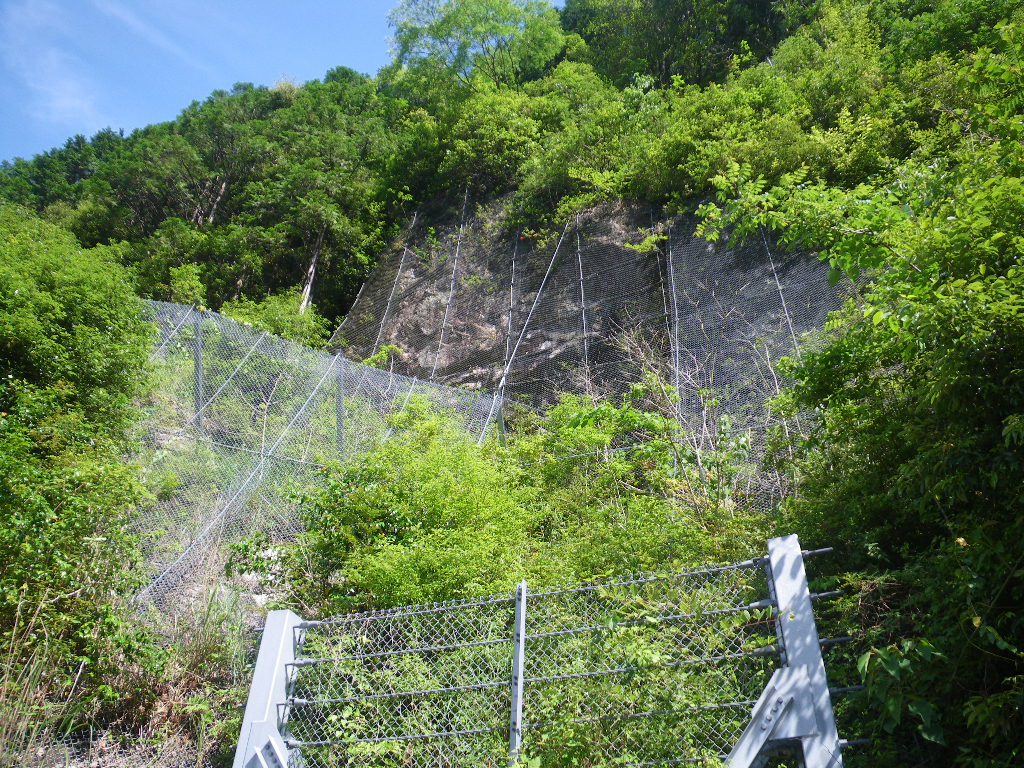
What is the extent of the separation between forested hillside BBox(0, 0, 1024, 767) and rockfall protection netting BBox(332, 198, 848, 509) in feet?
1.61

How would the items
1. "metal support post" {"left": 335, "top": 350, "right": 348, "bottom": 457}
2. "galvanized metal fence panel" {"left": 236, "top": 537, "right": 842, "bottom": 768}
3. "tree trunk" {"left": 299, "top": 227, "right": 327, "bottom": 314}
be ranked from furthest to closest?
"tree trunk" {"left": 299, "top": 227, "right": 327, "bottom": 314}
"metal support post" {"left": 335, "top": 350, "right": 348, "bottom": 457}
"galvanized metal fence panel" {"left": 236, "top": 537, "right": 842, "bottom": 768}

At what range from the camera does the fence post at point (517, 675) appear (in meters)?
2.93

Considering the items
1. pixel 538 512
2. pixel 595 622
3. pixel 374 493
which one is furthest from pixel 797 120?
pixel 595 622

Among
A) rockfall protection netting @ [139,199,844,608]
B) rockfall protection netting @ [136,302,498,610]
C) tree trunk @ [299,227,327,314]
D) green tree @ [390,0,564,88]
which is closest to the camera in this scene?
rockfall protection netting @ [136,302,498,610]

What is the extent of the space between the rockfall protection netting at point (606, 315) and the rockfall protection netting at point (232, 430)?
2.64 m

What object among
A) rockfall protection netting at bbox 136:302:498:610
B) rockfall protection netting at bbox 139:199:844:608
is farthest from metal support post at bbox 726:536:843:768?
rockfall protection netting at bbox 136:302:498:610

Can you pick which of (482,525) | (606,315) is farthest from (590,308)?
(482,525)

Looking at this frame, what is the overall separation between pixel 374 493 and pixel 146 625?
6.06 feet

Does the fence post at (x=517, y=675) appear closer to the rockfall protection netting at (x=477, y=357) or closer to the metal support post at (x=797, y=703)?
the metal support post at (x=797, y=703)

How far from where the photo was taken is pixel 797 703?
2.57 meters

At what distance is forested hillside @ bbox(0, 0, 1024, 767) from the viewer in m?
2.71

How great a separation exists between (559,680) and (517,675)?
0.21 m

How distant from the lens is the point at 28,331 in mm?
6430

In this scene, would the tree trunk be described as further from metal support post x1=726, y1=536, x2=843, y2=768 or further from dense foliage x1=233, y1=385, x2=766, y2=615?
metal support post x1=726, y1=536, x2=843, y2=768
